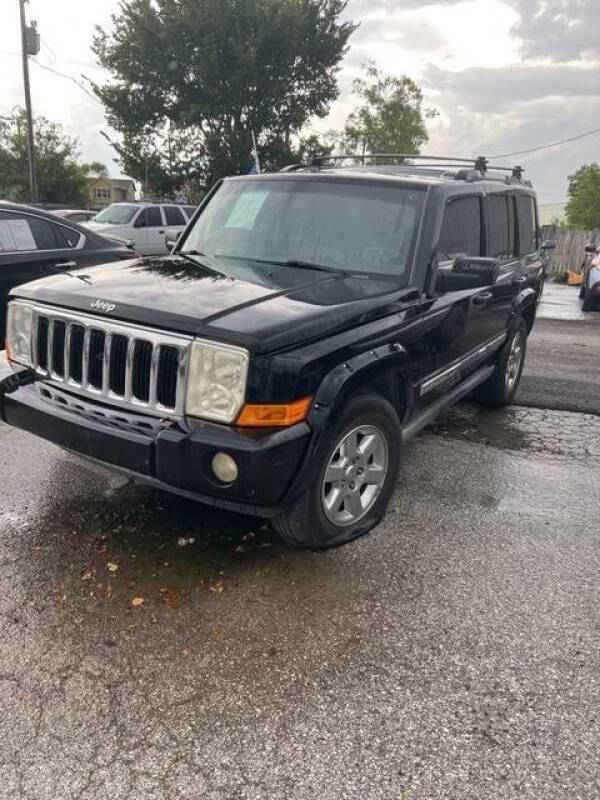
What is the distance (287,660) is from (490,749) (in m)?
0.79

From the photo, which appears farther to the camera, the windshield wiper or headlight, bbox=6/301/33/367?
the windshield wiper

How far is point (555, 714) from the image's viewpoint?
2.18 meters

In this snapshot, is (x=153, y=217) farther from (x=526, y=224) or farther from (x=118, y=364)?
(x=118, y=364)

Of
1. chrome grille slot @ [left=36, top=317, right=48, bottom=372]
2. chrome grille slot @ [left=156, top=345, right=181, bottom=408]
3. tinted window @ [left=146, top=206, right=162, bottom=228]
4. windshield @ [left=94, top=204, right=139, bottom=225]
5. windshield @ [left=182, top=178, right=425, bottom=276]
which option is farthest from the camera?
tinted window @ [left=146, top=206, right=162, bottom=228]

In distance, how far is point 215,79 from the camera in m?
29.8

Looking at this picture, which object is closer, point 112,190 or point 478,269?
point 478,269

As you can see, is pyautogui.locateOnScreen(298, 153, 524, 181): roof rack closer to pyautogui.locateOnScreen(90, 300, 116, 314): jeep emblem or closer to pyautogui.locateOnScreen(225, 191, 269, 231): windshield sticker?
pyautogui.locateOnScreen(225, 191, 269, 231): windshield sticker

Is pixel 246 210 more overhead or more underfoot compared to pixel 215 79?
more underfoot

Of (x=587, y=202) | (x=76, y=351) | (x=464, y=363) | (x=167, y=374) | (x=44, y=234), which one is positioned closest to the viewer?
(x=167, y=374)

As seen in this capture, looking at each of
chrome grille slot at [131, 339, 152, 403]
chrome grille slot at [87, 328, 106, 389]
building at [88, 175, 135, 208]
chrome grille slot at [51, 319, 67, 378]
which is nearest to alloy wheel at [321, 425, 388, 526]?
chrome grille slot at [131, 339, 152, 403]

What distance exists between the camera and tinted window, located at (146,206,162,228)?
53.7 ft

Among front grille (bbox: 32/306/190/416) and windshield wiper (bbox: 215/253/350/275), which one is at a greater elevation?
windshield wiper (bbox: 215/253/350/275)

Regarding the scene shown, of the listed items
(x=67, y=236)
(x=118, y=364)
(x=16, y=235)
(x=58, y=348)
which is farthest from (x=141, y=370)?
(x=67, y=236)

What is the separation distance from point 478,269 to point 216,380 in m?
1.76
